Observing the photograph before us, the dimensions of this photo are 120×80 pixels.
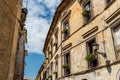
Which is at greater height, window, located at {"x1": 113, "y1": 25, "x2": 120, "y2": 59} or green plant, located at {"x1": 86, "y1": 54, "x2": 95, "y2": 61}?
window, located at {"x1": 113, "y1": 25, "x2": 120, "y2": 59}

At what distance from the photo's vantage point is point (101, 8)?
→ 10.9m

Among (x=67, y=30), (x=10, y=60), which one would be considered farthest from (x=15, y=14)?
(x=67, y=30)

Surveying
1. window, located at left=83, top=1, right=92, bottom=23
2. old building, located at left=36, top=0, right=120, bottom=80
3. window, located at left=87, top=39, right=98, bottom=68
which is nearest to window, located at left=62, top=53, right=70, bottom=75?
old building, located at left=36, top=0, right=120, bottom=80

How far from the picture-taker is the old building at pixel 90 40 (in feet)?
30.6

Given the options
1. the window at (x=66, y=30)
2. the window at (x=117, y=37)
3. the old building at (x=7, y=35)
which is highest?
the window at (x=66, y=30)

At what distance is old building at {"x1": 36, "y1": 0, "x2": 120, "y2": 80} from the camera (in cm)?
932

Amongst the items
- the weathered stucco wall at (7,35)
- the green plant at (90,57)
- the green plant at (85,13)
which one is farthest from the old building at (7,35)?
the green plant at (85,13)

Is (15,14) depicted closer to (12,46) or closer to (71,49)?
(12,46)

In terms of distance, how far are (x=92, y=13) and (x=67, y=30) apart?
4.19 m

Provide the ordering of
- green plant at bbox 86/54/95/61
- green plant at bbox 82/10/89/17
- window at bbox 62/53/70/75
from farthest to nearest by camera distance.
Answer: window at bbox 62/53/70/75 < green plant at bbox 82/10/89/17 < green plant at bbox 86/54/95/61

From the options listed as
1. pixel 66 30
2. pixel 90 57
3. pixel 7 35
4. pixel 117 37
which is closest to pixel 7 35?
pixel 7 35

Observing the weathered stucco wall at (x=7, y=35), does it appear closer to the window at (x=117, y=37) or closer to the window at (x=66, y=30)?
the window at (x=117, y=37)

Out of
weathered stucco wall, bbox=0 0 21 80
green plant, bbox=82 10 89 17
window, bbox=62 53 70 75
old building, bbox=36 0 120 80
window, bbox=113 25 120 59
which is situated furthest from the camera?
window, bbox=62 53 70 75

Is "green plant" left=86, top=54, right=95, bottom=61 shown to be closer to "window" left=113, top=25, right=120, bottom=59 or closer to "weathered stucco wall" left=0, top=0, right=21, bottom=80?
"window" left=113, top=25, right=120, bottom=59
